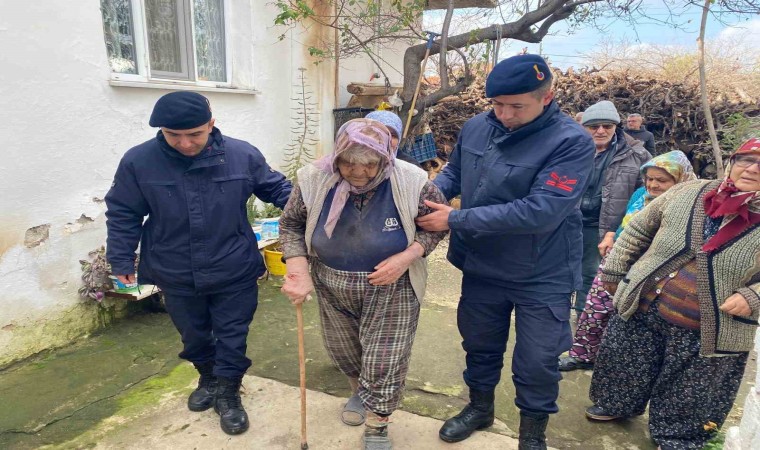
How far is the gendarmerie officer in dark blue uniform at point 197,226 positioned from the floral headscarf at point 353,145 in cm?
58

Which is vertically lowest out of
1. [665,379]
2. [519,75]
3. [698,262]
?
[665,379]

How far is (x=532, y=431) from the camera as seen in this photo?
233cm

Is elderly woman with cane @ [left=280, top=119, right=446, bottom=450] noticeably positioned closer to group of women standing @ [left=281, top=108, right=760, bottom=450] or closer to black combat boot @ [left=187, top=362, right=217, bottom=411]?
group of women standing @ [left=281, top=108, right=760, bottom=450]

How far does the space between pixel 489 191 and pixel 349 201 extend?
0.63 m

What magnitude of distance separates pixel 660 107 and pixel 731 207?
621cm

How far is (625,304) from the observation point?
244 cm

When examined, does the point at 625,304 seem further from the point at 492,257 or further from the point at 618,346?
the point at 492,257

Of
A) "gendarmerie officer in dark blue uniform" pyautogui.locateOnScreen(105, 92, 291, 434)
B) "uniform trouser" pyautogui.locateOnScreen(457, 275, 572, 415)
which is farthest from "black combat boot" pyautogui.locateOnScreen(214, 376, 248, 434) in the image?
"uniform trouser" pyautogui.locateOnScreen(457, 275, 572, 415)

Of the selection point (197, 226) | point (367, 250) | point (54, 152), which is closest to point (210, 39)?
point (54, 152)

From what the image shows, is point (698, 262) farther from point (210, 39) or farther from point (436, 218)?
point (210, 39)

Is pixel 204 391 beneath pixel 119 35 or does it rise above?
beneath

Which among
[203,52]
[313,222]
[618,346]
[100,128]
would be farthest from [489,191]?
[203,52]

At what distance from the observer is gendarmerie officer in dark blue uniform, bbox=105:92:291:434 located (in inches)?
92.6

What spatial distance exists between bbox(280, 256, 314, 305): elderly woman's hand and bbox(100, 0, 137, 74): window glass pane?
2468 millimetres
